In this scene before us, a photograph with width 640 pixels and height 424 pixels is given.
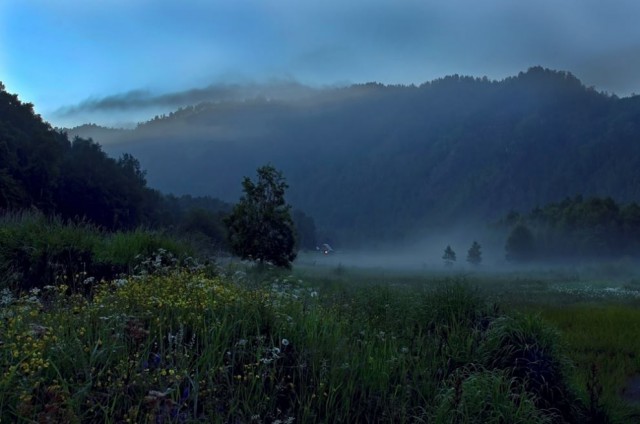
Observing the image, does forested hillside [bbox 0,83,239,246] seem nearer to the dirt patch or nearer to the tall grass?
the dirt patch

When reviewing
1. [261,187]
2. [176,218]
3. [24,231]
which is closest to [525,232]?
[176,218]

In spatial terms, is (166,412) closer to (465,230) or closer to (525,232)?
(525,232)

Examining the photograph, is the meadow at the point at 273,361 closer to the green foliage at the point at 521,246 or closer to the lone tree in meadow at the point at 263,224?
the lone tree in meadow at the point at 263,224

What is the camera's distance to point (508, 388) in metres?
5.85

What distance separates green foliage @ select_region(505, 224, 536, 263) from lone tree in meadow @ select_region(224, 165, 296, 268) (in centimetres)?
7034

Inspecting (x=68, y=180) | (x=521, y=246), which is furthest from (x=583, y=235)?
(x=68, y=180)

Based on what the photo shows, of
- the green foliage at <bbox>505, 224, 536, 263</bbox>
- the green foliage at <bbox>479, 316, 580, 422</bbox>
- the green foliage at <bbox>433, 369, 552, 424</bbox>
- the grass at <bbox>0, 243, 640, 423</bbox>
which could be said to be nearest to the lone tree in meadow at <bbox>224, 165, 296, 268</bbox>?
the grass at <bbox>0, 243, 640, 423</bbox>

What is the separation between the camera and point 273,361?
5.50 metres

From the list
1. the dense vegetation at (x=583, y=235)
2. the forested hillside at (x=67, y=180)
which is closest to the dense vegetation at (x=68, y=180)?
the forested hillside at (x=67, y=180)

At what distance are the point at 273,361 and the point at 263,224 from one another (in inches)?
954

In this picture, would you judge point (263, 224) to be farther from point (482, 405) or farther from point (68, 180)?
point (68, 180)

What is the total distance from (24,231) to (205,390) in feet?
24.5

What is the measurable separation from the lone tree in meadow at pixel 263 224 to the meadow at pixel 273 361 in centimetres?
2025

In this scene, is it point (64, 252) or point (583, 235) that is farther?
point (583, 235)
